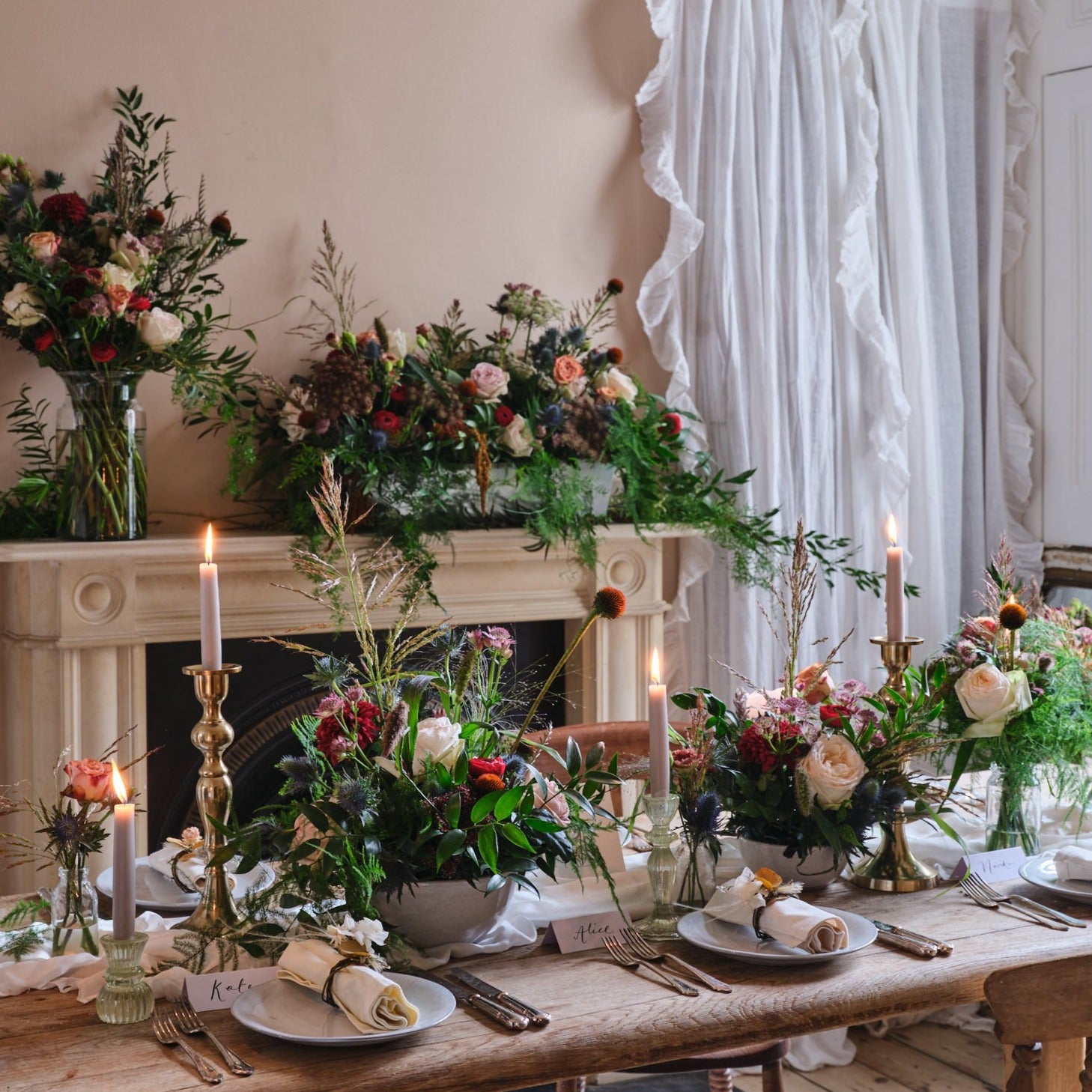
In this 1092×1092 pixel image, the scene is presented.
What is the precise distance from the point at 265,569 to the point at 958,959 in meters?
1.64

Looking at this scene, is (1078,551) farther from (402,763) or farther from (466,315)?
(402,763)

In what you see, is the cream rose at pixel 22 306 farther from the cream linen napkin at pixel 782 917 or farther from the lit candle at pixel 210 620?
the cream linen napkin at pixel 782 917

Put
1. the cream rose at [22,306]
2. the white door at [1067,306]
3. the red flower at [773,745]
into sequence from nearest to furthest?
the red flower at [773,745] < the cream rose at [22,306] < the white door at [1067,306]

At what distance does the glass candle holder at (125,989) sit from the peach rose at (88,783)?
202 mm

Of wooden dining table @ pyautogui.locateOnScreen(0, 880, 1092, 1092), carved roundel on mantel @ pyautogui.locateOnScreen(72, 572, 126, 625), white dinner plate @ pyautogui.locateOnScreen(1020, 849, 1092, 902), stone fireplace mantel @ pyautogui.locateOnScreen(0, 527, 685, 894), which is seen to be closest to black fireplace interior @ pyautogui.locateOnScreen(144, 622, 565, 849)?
stone fireplace mantel @ pyautogui.locateOnScreen(0, 527, 685, 894)

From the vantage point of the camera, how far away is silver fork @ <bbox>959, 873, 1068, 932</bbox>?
161 centimetres

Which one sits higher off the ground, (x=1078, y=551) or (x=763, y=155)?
(x=763, y=155)

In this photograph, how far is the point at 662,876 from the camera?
5.14ft

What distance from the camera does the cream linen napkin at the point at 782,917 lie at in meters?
1.46

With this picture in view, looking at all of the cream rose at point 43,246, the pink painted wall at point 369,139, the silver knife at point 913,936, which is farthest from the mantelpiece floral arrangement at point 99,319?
the silver knife at point 913,936

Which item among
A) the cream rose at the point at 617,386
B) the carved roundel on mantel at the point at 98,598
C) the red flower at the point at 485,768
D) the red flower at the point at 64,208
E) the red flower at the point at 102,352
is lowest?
the red flower at the point at 485,768

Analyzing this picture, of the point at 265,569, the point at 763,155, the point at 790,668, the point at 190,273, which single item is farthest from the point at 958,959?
the point at 763,155

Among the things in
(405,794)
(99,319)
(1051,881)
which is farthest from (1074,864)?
(99,319)

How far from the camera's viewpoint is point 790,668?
5.72ft
